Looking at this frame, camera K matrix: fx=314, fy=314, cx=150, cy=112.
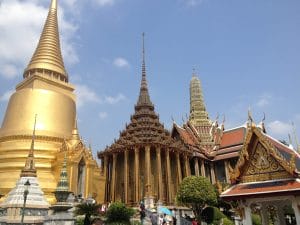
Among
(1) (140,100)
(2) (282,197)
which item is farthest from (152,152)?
(2) (282,197)

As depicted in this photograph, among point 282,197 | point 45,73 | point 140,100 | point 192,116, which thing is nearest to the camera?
point 282,197

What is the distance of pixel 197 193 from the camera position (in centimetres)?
1766

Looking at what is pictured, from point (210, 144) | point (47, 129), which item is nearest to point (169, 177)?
point (210, 144)

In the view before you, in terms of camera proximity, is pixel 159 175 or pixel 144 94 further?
pixel 144 94

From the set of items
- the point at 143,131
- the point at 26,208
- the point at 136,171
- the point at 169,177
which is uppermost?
the point at 143,131

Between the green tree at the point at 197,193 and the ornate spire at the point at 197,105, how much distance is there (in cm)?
1767

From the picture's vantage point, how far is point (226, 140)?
33.1 metres

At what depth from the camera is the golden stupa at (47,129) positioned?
2212 centimetres

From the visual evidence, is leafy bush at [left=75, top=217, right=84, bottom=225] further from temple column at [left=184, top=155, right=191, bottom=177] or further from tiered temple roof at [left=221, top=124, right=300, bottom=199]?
temple column at [left=184, top=155, right=191, bottom=177]

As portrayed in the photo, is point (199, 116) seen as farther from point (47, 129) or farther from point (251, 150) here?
point (251, 150)

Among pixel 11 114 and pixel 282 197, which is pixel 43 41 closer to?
pixel 11 114

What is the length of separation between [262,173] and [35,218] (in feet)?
35.0

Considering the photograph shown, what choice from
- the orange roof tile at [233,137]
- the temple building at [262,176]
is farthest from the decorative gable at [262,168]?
the orange roof tile at [233,137]

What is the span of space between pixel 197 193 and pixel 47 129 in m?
13.2
